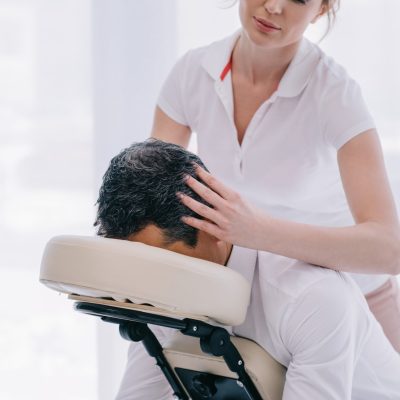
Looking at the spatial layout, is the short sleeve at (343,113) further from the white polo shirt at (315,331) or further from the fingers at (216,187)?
the fingers at (216,187)

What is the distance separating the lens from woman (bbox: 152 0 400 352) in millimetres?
1561

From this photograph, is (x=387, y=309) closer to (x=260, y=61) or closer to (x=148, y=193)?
(x=260, y=61)

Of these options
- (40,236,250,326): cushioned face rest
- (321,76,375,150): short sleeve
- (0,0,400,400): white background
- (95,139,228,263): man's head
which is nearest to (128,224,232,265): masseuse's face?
(95,139,228,263): man's head

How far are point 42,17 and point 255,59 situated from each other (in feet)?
4.07

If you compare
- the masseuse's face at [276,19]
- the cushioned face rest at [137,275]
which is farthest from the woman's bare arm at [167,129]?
the cushioned face rest at [137,275]

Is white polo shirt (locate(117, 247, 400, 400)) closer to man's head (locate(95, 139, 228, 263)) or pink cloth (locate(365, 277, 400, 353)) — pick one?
man's head (locate(95, 139, 228, 263))

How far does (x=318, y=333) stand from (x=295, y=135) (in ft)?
1.91

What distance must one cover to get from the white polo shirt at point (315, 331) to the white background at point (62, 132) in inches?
51.9

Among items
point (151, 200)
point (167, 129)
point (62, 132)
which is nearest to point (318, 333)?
point (151, 200)

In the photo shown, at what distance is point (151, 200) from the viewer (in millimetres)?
1328

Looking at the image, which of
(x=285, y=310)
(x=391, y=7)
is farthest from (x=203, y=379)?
(x=391, y=7)

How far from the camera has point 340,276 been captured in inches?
58.0

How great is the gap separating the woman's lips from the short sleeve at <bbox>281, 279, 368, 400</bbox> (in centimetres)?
56

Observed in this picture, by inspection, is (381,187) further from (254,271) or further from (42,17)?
(42,17)
